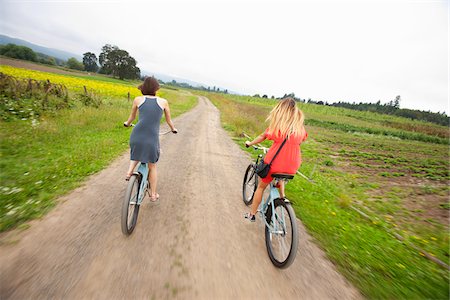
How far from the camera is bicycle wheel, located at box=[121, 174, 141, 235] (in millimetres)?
2746

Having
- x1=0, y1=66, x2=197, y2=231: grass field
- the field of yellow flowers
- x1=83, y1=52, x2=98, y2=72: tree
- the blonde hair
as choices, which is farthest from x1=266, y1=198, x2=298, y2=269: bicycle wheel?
x1=83, y1=52, x2=98, y2=72: tree

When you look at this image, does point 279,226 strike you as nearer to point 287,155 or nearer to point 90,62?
point 287,155

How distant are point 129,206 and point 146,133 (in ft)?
3.61

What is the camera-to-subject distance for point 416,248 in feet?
12.3

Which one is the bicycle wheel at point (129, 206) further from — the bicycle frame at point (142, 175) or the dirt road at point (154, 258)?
the dirt road at point (154, 258)

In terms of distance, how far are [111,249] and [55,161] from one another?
12.6 ft

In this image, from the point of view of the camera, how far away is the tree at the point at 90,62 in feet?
290

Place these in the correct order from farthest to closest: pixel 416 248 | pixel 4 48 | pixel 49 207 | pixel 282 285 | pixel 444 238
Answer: pixel 4 48 → pixel 444 238 → pixel 416 248 → pixel 49 207 → pixel 282 285

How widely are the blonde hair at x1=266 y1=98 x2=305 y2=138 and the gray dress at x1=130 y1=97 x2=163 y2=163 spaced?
1702 mm

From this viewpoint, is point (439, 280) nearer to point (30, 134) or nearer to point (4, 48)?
point (30, 134)

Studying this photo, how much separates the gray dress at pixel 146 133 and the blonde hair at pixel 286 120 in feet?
5.58

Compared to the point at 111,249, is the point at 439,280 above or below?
above

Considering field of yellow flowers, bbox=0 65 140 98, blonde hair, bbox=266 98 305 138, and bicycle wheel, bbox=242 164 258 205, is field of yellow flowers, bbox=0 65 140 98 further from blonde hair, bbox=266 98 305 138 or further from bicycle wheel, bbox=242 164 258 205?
blonde hair, bbox=266 98 305 138

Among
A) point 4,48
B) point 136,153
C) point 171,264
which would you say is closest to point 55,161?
point 136,153
